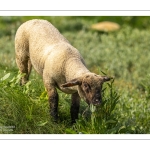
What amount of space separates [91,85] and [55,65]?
1.19m

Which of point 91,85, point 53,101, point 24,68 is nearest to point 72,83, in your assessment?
point 91,85

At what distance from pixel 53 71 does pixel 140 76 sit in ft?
28.3

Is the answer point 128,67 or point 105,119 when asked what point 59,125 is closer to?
point 105,119

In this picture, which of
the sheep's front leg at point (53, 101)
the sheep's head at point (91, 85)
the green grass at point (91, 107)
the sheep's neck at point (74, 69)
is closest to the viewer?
the sheep's head at point (91, 85)

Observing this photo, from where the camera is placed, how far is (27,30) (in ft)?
37.6

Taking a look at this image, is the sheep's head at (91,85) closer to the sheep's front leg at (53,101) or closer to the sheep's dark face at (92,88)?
the sheep's dark face at (92,88)

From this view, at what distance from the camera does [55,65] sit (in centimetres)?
1020

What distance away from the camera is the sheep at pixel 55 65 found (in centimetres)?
931

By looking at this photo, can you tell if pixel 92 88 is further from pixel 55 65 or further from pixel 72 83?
Result: pixel 55 65

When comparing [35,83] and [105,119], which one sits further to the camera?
[35,83]

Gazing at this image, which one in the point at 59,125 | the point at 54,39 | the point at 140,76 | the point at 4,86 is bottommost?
the point at 140,76

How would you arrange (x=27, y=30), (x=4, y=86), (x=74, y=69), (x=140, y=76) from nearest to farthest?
(x=74, y=69)
(x=4, y=86)
(x=27, y=30)
(x=140, y=76)

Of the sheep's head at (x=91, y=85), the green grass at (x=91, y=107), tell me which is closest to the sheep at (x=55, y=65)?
the sheep's head at (x=91, y=85)
